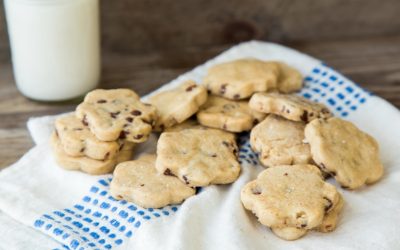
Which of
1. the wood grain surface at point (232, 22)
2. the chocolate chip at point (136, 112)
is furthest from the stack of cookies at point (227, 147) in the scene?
the wood grain surface at point (232, 22)

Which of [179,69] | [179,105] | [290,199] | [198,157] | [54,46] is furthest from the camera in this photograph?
[179,69]

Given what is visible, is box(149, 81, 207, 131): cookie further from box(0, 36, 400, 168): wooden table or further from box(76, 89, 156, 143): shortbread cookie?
box(0, 36, 400, 168): wooden table

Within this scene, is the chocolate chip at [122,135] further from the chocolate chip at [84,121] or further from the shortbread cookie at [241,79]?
the shortbread cookie at [241,79]

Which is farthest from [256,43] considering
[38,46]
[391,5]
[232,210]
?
[232,210]

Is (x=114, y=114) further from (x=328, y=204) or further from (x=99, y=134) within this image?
(x=328, y=204)

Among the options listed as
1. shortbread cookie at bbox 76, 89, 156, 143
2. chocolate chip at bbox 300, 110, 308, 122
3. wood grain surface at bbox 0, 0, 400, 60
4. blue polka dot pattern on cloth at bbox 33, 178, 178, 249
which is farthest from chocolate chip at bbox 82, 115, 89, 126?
wood grain surface at bbox 0, 0, 400, 60

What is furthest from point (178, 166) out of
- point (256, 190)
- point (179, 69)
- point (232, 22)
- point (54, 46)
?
point (232, 22)

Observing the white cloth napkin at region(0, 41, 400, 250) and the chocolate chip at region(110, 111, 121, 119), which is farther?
the chocolate chip at region(110, 111, 121, 119)
